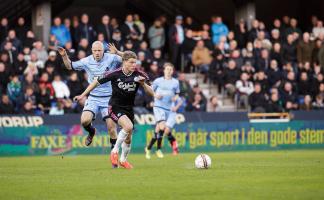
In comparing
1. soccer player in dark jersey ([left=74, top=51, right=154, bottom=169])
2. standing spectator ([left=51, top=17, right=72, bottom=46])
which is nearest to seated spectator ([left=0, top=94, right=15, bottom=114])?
standing spectator ([left=51, top=17, right=72, bottom=46])

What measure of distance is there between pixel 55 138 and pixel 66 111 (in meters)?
1.13

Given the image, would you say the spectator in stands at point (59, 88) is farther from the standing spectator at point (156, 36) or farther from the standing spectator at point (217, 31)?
the standing spectator at point (217, 31)

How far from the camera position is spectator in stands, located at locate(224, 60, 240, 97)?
1223 inches

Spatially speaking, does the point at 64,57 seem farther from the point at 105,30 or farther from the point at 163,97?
the point at 105,30

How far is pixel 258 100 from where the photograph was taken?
30438 millimetres

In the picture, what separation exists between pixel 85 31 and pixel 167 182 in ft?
55.0

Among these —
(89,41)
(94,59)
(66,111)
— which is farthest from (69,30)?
(94,59)

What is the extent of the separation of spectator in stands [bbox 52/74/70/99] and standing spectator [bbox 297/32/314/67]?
10.3m

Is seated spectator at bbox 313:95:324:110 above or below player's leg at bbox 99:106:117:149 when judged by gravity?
above

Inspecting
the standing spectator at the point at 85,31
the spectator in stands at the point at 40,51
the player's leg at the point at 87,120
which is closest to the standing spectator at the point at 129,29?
the standing spectator at the point at 85,31

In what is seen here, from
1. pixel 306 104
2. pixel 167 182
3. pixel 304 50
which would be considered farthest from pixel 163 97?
pixel 167 182

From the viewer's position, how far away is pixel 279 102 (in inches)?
1220

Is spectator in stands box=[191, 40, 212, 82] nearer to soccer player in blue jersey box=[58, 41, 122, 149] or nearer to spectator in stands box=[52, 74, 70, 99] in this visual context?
spectator in stands box=[52, 74, 70, 99]

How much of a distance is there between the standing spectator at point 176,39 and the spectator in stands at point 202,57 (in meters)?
0.64
